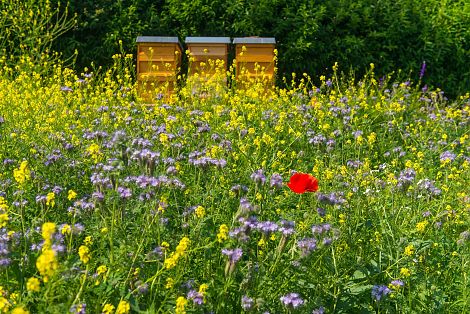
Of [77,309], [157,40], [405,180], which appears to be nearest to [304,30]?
[157,40]

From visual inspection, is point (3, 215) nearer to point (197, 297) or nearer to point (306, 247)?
point (197, 297)

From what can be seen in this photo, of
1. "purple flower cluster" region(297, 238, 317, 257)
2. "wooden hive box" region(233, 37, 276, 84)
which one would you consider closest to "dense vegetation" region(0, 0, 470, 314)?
"purple flower cluster" region(297, 238, 317, 257)

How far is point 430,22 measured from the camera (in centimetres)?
844

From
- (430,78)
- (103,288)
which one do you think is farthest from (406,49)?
(103,288)

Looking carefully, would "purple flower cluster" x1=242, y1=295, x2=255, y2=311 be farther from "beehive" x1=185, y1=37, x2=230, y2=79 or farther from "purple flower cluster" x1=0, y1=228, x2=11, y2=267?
"beehive" x1=185, y1=37, x2=230, y2=79

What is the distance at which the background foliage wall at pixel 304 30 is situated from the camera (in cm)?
791

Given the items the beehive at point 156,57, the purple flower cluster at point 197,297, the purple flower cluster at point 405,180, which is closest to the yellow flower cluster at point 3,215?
the purple flower cluster at point 197,297

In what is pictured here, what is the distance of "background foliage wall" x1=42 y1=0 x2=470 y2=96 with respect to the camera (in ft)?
25.9

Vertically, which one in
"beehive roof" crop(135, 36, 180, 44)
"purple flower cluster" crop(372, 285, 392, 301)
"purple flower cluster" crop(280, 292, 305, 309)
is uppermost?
"beehive roof" crop(135, 36, 180, 44)

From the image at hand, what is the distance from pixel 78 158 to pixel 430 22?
624cm

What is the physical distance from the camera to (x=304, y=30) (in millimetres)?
7785

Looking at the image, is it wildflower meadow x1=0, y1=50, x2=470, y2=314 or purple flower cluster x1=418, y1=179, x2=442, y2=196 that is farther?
purple flower cluster x1=418, y1=179, x2=442, y2=196

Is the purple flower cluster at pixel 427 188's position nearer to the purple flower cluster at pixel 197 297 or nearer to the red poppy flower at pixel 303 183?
the red poppy flower at pixel 303 183

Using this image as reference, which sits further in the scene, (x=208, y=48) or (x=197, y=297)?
(x=208, y=48)
